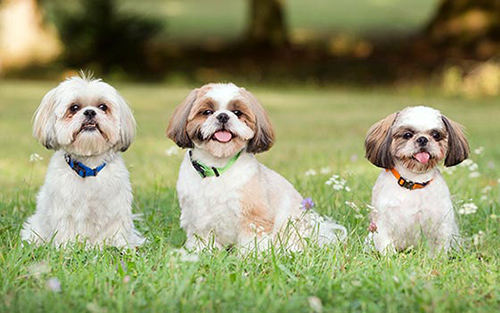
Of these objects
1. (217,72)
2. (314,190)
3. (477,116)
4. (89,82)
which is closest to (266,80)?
(217,72)

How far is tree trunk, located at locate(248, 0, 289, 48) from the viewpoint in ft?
77.6

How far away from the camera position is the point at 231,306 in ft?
12.8

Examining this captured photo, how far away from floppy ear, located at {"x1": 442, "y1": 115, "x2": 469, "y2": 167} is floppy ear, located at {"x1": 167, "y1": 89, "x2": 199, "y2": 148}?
5.17 feet

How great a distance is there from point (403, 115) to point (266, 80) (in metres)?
16.6

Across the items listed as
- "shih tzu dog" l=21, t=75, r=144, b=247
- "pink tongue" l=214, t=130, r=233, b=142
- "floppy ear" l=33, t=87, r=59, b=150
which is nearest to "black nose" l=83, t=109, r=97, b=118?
"shih tzu dog" l=21, t=75, r=144, b=247

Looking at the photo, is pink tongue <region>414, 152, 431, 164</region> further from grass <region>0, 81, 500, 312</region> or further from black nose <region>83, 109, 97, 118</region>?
black nose <region>83, 109, 97, 118</region>

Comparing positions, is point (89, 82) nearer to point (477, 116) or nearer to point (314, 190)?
point (314, 190)

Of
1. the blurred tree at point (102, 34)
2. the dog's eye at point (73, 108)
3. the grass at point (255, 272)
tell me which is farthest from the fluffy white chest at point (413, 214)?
the blurred tree at point (102, 34)

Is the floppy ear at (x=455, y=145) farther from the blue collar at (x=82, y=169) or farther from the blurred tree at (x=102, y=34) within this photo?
the blurred tree at (x=102, y=34)

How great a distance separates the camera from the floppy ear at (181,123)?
15.6 feet

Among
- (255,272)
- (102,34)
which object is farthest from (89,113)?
(102,34)

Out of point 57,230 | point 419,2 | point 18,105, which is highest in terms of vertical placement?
point 419,2

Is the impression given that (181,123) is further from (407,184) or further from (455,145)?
(455,145)

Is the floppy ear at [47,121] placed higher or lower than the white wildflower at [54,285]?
higher
